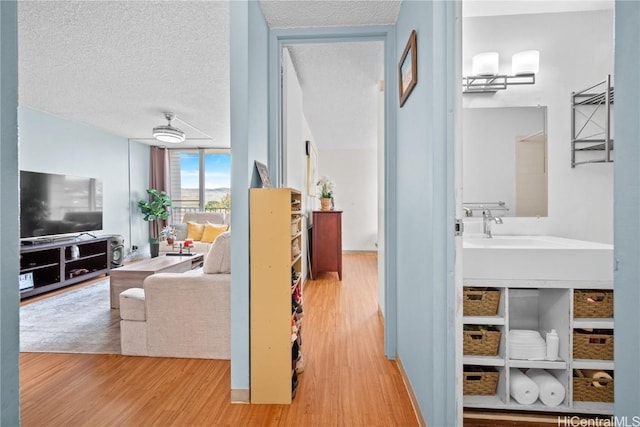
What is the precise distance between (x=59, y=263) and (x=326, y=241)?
3.64 meters

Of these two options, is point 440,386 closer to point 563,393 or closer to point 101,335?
point 563,393

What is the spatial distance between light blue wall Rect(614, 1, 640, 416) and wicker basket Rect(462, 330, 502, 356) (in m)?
1.25

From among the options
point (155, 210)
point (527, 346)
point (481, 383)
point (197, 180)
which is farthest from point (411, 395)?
point (197, 180)

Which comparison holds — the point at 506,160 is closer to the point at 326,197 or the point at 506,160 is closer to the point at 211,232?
the point at 326,197

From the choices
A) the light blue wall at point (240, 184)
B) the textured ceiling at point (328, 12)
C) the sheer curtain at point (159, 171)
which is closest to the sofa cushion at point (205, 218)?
the sheer curtain at point (159, 171)

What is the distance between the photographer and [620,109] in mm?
522

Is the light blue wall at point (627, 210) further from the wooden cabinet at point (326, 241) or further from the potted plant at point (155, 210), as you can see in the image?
the potted plant at point (155, 210)

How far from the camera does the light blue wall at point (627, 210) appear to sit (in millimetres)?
487

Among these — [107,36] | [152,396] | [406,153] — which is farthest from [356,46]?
[152,396]

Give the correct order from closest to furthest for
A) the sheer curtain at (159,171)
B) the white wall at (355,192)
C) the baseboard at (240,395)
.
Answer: the baseboard at (240,395) < the sheer curtain at (159,171) < the white wall at (355,192)

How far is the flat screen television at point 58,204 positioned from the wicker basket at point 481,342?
5074 millimetres

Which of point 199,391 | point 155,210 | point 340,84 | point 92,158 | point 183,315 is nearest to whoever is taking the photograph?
point 199,391

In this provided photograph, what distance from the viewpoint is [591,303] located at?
1584 mm

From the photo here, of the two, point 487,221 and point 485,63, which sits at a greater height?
point 485,63
